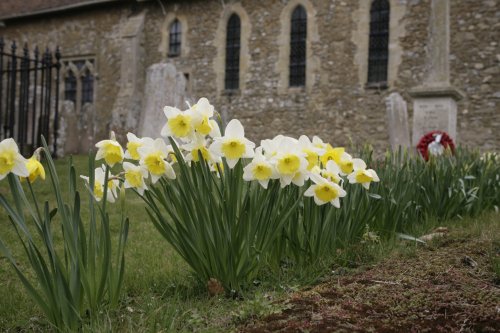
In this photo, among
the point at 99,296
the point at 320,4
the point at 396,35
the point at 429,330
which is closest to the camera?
the point at 429,330

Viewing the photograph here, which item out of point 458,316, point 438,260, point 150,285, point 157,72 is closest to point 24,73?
point 157,72

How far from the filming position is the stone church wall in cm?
1373

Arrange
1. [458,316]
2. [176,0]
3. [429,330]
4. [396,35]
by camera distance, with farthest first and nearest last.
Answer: [176,0] < [396,35] < [458,316] < [429,330]

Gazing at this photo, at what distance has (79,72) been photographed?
20.9 meters

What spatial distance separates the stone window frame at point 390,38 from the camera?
14.9 meters

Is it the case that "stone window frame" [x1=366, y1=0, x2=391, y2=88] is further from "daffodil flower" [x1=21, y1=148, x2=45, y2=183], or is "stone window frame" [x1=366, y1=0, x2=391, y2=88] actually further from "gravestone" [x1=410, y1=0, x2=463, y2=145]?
"daffodil flower" [x1=21, y1=148, x2=45, y2=183]

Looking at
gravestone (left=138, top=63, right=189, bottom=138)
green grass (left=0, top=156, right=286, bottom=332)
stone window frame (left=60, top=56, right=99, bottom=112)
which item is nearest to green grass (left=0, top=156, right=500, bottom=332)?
green grass (left=0, top=156, right=286, bottom=332)

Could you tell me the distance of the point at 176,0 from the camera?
1872 centimetres

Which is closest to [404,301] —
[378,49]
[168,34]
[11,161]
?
[11,161]

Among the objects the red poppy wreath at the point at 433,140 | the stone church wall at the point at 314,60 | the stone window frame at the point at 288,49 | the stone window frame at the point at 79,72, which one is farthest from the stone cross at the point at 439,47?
the stone window frame at the point at 79,72

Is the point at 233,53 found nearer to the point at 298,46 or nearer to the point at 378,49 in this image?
the point at 298,46

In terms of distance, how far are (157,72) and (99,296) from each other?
26.9ft

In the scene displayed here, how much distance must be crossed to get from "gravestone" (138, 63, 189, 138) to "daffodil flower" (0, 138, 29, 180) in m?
7.52

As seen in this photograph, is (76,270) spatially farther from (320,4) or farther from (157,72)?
(320,4)
